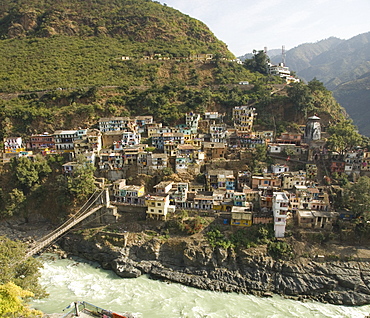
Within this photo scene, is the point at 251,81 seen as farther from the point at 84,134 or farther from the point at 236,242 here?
the point at 236,242

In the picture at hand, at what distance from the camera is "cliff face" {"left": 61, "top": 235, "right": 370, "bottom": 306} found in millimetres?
19531

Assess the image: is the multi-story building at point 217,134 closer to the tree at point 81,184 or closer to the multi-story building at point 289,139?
the multi-story building at point 289,139

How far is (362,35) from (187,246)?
175023 mm

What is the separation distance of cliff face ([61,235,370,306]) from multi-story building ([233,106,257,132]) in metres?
17.0

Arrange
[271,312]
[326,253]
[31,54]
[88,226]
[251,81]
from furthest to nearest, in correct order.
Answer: [31,54] → [251,81] → [88,226] → [326,253] → [271,312]

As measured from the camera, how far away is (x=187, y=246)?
862 inches

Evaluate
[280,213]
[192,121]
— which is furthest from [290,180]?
[192,121]

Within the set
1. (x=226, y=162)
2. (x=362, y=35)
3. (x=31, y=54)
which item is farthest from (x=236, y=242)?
(x=362, y=35)

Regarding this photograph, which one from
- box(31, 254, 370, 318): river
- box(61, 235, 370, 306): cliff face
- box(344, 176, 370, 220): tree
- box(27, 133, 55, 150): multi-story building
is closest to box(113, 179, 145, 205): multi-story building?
box(61, 235, 370, 306): cliff face

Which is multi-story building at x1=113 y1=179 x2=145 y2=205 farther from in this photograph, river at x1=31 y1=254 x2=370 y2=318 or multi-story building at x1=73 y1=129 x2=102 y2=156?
river at x1=31 y1=254 x2=370 y2=318

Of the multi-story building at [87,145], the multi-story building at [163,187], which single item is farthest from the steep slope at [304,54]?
the multi-story building at [163,187]

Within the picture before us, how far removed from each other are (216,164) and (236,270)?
11.2 metres

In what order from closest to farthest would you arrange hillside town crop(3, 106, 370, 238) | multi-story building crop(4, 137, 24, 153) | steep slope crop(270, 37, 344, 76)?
hillside town crop(3, 106, 370, 238), multi-story building crop(4, 137, 24, 153), steep slope crop(270, 37, 344, 76)

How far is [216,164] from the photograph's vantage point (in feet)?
95.9
